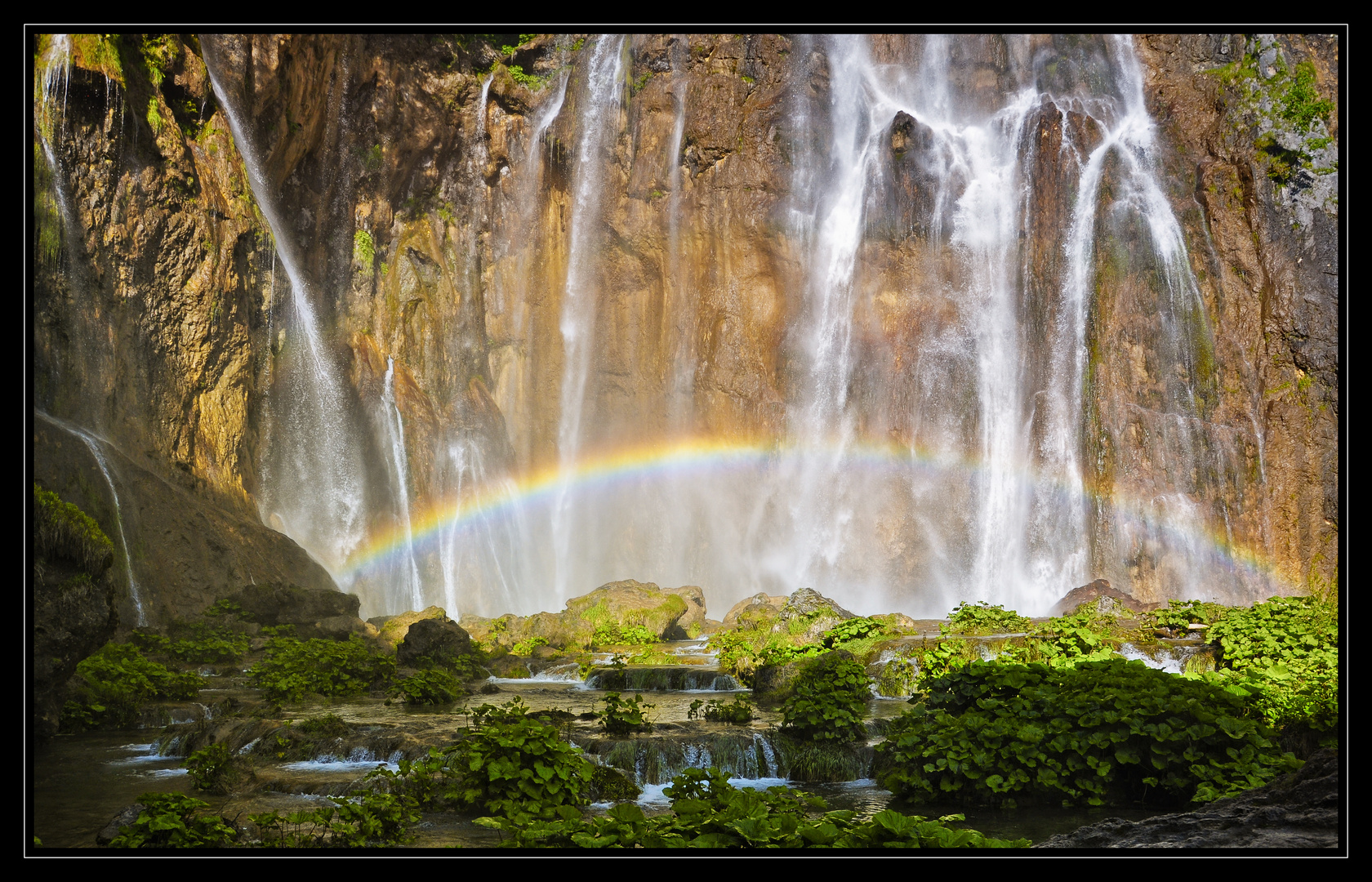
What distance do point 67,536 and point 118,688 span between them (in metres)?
3.22

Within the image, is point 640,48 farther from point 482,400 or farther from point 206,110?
point 206,110

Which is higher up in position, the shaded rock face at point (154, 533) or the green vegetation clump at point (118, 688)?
the shaded rock face at point (154, 533)

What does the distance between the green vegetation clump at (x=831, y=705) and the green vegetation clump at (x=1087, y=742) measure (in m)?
1.63

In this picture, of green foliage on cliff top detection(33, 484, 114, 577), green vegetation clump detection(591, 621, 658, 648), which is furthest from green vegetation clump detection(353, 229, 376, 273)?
green foliage on cliff top detection(33, 484, 114, 577)

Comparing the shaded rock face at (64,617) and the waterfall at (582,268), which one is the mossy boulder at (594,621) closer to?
the shaded rock face at (64,617)

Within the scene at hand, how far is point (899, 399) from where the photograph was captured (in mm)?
31500

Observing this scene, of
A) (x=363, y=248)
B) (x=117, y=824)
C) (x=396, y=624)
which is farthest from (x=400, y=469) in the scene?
(x=117, y=824)

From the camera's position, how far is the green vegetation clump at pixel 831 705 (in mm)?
8594

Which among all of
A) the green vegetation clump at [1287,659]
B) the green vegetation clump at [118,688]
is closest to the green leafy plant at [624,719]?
the green vegetation clump at [1287,659]

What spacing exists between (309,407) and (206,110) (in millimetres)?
7851

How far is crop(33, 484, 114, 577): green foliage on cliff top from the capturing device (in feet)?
26.6

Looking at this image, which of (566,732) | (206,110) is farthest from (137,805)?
(206,110)

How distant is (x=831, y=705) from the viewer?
8.62 meters

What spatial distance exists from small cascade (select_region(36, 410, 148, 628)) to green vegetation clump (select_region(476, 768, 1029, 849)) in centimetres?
1309
